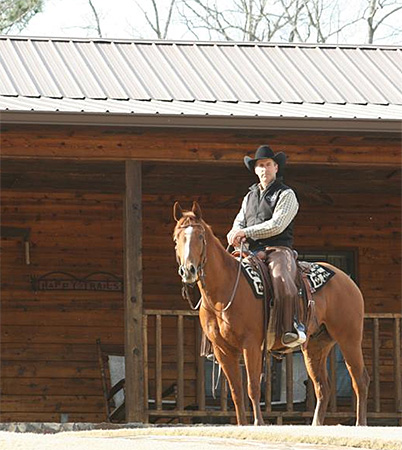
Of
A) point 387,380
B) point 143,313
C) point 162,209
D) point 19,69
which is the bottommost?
point 387,380

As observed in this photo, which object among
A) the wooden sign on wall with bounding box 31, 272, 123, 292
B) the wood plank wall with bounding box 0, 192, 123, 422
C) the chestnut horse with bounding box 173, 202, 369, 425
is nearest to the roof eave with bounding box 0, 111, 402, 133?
the chestnut horse with bounding box 173, 202, 369, 425

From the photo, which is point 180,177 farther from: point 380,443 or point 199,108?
point 380,443

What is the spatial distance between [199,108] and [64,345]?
155 inches

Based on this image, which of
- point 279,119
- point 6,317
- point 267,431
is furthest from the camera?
point 6,317

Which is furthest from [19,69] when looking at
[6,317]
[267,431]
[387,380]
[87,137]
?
[267,431]

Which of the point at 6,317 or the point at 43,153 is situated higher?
the point at 43,153

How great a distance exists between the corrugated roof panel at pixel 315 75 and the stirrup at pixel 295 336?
332cm

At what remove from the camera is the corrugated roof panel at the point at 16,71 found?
1342 cm

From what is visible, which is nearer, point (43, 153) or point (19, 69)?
point (43, 153)

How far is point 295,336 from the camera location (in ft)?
36.9

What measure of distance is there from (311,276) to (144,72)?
12.0 feet

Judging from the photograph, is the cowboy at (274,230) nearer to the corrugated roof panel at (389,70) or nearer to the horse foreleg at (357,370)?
the horse foreleg at (357,370)

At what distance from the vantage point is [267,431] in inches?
328

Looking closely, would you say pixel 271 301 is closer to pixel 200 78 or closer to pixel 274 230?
pixel 274 230
